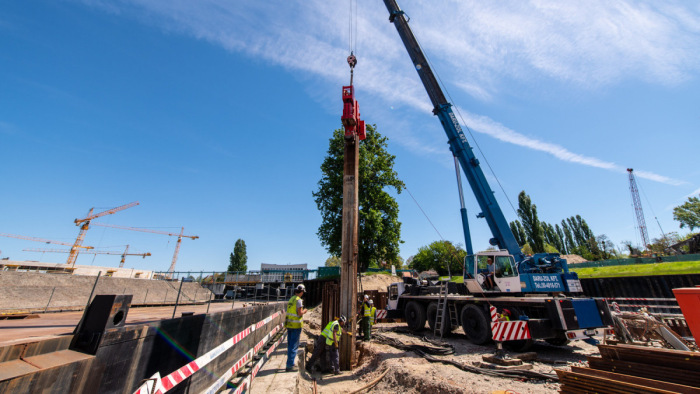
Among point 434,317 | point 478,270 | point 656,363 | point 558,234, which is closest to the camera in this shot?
point 656,363

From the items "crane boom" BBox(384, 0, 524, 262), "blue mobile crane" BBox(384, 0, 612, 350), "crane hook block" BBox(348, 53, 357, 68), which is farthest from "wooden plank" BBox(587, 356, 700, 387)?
"crane hook block" BBox(348, 53, 357, 68)

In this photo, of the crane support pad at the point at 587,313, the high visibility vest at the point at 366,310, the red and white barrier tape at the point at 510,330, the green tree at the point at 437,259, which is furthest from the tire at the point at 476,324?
the green tree at the point at 437,259

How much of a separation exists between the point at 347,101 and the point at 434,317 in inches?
384

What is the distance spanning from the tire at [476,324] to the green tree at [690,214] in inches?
2905

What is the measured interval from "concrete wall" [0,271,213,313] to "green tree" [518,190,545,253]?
45952 millimetres

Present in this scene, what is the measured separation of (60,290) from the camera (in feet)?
49.3

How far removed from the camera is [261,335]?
27.9 ft

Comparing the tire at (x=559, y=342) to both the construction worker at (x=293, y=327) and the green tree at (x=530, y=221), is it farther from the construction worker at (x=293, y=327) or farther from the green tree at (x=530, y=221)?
the green tree at (x=530, y=221)

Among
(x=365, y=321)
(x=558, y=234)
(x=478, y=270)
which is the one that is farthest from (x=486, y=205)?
(x=558, y=234)

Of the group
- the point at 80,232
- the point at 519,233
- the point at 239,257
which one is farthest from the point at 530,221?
the point at 80,232

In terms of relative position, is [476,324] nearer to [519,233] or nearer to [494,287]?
[494,287]

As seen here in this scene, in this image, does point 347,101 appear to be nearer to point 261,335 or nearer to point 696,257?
point 261,335

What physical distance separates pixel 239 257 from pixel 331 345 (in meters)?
68.0

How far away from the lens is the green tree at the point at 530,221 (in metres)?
43.1
